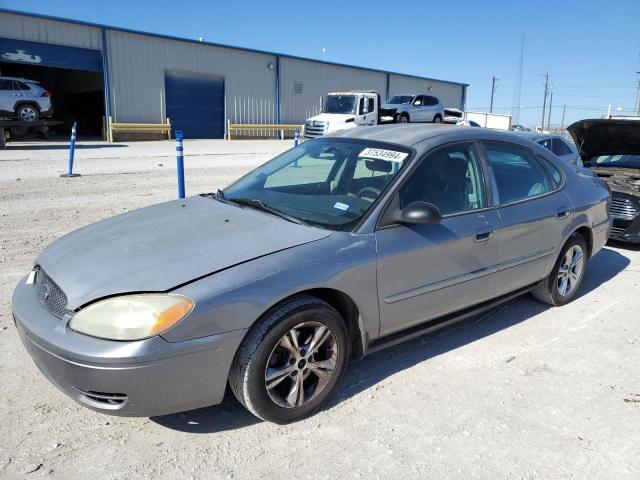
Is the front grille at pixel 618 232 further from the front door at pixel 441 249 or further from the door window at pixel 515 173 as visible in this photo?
the front door at pixel 441 249

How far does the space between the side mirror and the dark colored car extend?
468 cm

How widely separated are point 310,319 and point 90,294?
1082 millimetres

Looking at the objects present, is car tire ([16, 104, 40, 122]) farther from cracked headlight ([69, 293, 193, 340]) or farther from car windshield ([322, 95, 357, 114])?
cracked headlight ([69, 293, 193, 340])

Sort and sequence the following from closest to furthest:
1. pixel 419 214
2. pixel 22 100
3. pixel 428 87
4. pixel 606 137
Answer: pixel 419 214 → pixel 606 137 → pixel 22 100 → pixel 428 87

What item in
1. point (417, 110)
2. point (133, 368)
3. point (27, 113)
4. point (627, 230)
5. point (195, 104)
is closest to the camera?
point (133, 368)

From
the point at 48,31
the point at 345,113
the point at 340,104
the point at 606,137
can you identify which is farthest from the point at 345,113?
the point at 606,137

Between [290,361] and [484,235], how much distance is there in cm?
166

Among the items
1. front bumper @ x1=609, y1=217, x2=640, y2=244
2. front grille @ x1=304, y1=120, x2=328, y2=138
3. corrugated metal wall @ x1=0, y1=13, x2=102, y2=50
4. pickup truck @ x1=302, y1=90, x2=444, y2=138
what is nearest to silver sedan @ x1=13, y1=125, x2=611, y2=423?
front bumper @ x1=609, y1=217, x2=640, y2=244

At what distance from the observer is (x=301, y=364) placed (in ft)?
9.12

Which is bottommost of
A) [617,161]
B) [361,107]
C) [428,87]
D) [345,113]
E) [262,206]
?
[262,206]

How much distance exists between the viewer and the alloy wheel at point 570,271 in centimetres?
457

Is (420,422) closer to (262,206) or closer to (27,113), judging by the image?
(262,206)

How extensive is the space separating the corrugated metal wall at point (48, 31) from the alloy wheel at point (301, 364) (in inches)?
1010

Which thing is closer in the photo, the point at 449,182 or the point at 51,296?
the point at 51,296
